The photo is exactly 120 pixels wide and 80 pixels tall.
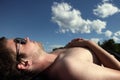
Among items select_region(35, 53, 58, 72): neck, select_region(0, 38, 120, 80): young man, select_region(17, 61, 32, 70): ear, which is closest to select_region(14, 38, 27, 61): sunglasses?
select_region(0, 38, 120, 80): young man

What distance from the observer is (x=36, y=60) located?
4.82 meters

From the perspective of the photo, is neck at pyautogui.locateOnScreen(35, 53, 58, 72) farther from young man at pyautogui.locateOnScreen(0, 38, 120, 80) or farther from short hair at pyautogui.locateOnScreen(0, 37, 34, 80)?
short hair at pyautogui.locateOnScreen(0, 37, 34, 80)

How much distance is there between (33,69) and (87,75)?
0.94m

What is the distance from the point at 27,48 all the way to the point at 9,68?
464mm

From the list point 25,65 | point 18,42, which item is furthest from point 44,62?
point 18,42

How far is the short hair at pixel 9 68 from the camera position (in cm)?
467

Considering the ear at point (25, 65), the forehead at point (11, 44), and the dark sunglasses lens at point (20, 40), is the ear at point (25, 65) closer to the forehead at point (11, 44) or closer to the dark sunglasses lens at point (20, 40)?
the forehead at point (11, 44)

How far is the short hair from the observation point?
4672mm

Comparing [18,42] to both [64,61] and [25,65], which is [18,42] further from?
[64,61]

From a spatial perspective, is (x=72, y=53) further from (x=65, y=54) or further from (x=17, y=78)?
(x=17, y=78)

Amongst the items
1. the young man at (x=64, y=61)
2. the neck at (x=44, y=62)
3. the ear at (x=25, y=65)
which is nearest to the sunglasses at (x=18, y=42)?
the young man at (x=64, y=61)

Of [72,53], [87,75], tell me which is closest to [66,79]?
[87,75]

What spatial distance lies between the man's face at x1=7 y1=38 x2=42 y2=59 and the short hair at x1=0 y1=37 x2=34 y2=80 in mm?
112

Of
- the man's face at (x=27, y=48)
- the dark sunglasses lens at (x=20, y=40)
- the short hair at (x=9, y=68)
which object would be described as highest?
the dark sunglasses lens at (x=20, y=40)
